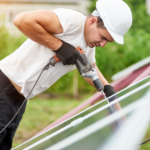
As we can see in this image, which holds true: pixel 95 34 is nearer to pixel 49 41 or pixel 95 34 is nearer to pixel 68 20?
pixel 68 20

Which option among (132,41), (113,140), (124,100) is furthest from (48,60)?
(132,41)

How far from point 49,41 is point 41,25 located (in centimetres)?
12

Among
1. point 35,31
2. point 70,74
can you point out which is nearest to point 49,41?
point 35,31

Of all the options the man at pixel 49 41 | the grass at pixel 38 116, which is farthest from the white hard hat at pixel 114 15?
the grass at pixel 38 116

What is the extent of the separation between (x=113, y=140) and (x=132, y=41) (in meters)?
5.47

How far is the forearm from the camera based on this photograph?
56.1 inches

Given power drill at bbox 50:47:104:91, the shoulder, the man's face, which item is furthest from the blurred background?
the shoulder

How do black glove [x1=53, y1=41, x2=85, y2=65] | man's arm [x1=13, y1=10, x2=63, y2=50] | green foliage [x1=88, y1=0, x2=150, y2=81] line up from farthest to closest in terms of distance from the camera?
green foliage [x1=88, y1=0, x2=150, y2=81], black glove [x1=53, y1=41, x2=85, y2=65], man's arm [x1=13, y1=10, x2=63, y2=50]

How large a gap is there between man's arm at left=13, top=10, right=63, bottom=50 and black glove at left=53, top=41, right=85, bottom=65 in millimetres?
47

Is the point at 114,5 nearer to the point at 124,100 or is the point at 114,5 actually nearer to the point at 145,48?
the point at 124,100

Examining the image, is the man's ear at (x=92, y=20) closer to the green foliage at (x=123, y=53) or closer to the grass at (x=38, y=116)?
the grass at (x=38, y=116)

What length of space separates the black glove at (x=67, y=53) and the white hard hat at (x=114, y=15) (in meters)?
0.29

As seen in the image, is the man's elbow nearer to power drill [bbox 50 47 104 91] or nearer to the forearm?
the forearm

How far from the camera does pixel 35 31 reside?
1454 millimetres
